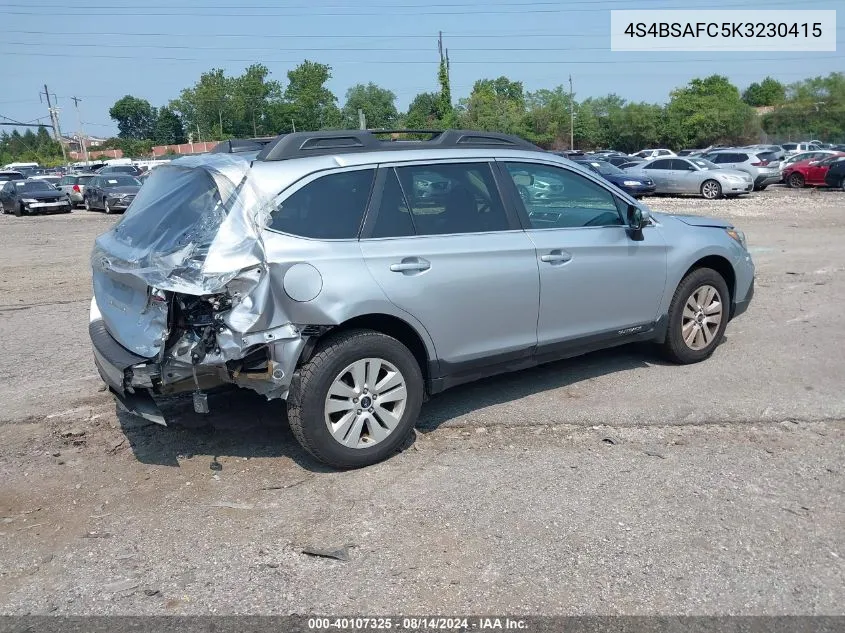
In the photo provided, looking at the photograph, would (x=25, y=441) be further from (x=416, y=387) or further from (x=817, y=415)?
(x=817, y=415)

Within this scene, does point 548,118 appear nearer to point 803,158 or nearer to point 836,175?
point 803,158

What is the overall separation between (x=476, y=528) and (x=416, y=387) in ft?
3.56

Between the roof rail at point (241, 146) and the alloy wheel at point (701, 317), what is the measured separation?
3514mm

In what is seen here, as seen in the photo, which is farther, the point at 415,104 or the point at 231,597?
the point at 415,104

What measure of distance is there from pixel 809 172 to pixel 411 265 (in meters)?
29.7

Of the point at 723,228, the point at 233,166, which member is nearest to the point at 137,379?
the point at 233,166

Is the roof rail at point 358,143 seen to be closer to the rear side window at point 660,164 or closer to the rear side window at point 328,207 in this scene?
the rear side window at point 328,207

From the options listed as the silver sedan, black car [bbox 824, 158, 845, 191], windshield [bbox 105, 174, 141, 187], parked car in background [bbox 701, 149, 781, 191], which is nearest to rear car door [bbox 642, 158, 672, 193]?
the silver sedan

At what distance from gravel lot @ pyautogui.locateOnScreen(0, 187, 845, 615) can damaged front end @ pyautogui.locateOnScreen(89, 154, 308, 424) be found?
2.02 feet

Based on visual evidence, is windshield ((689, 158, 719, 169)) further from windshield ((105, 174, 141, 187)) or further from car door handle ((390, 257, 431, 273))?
car door handle ((390, 257, 431, 273))

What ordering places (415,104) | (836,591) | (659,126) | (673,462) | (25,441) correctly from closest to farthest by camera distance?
(836,591)
(673,462)
(25,441)
(659,126)
(415,104)

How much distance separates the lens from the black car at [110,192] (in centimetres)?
2612

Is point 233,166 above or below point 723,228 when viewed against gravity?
above

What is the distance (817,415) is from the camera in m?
5.19
